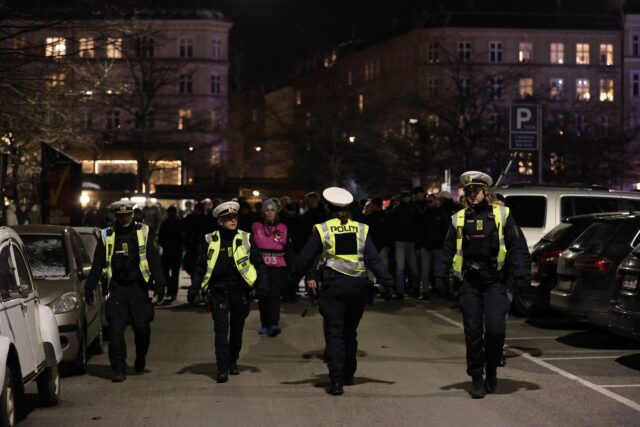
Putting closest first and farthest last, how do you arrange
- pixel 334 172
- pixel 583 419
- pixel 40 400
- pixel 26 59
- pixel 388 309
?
pixel 583 419, pixel 40 400, pixel 26 59, pixel 388 309, pixel 334 172

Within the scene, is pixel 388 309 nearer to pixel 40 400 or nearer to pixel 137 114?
pixel 40 400

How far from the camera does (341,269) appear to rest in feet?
34.7

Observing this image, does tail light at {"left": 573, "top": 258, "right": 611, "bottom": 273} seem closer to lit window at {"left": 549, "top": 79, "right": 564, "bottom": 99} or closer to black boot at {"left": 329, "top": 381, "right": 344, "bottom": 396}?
black boot at {"left": 329, "top": 381, "right": 344, "bottom": 396}

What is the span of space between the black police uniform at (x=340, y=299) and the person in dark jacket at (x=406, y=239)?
35.4ft

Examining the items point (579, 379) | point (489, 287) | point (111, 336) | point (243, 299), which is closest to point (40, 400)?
point (111, 336)

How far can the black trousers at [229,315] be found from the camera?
37.9 feet

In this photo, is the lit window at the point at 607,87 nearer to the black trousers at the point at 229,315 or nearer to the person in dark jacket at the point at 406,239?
the person in dark jacket at the point at 406,239

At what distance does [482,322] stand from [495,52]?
276 ft

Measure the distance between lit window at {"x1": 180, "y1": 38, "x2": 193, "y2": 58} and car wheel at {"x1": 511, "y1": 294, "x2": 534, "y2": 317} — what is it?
7437cm

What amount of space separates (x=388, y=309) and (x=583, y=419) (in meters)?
10.0

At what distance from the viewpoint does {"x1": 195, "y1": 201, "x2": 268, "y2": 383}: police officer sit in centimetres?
1159

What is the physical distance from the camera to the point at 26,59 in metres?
16.6

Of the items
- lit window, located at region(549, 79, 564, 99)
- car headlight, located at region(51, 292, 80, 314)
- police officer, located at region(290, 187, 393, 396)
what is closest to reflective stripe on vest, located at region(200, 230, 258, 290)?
police officer, located at region(290, 187, 393, 396)

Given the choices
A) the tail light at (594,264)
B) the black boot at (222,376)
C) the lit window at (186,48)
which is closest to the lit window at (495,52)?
the lit window at (186,48)
